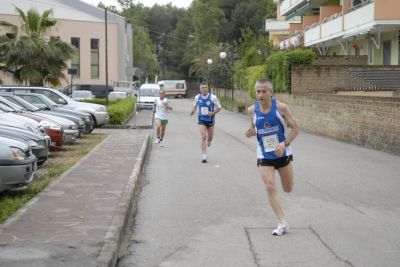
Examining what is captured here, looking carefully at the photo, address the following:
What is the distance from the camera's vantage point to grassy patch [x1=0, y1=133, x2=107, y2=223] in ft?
30.6

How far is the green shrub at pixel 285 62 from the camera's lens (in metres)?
30.8

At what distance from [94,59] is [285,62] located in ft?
106

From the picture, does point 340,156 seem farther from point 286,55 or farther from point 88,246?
point 286,55

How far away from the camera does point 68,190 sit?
10.4 meters

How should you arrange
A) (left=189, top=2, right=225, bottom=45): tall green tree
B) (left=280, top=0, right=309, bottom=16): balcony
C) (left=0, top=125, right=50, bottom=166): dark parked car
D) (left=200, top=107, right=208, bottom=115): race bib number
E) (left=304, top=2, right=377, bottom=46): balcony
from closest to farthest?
(left=0, top=125, right=50, bottom=166): dark parked car → (left=200, top=107, right=208, bottom=115): race bib number → (left=304, top=2, right=377, bottom=46): balcony → (left=280, top=0, right=309, bottom=16): balcony → (left=189, top=2, right=225, bottom=45): tall green tree

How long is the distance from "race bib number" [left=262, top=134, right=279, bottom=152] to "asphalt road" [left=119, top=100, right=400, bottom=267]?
3.25ft

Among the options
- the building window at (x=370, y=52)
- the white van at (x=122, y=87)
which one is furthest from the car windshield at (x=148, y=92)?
the building window at (x=370, y=52)

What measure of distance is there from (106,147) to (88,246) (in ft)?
36.5

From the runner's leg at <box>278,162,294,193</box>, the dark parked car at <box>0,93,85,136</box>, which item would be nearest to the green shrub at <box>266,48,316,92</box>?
the dark parked car at <box>0,93,85,136</box>

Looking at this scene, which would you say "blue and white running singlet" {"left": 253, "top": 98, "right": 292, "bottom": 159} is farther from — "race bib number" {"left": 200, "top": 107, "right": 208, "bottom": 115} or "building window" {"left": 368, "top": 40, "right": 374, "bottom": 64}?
"building window" {"left": 368, "top": 40, "right": 374, "bottom": 64}

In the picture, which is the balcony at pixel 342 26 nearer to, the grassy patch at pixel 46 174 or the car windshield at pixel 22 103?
the grassy patch at pixel 46 174

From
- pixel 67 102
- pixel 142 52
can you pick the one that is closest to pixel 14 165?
pixel 67 102

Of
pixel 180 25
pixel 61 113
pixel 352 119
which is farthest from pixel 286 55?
pixel 180 25

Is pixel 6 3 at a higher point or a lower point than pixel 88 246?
higher
